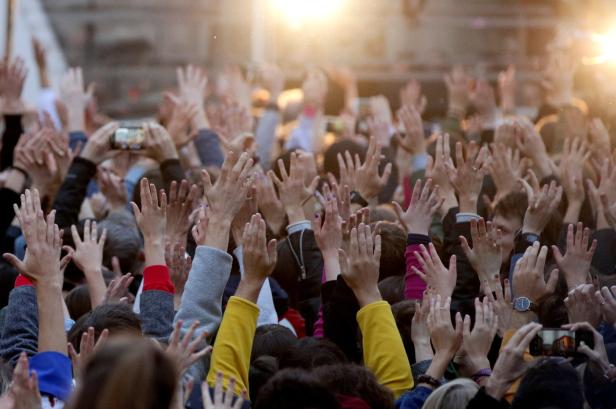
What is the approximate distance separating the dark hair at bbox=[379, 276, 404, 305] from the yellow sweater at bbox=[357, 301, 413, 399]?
0.71 metres

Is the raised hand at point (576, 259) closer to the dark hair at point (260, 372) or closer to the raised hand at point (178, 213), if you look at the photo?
the dark hair at point (260, 372)

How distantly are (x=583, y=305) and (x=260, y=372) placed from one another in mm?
1013

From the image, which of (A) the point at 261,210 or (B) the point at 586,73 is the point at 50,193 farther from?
(B) the point at 586,73

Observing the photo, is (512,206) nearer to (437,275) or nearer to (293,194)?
(293,194)

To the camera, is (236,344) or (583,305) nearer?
(236,344)

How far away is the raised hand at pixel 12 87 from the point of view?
7.25 meters

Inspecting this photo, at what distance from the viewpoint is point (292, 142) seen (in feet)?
28.3

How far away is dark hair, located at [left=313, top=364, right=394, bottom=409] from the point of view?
152 inches

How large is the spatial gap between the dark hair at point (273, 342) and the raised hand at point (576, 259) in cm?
95

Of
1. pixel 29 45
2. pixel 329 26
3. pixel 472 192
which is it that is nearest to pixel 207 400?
pixel 472 192

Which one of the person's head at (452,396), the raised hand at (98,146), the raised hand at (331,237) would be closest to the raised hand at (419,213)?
the raised hand at (331,237)

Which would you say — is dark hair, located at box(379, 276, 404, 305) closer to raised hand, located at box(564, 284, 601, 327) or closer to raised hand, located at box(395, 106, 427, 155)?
raised hand, located at box(564, 284, 601, 327)

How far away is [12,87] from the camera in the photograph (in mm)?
7293

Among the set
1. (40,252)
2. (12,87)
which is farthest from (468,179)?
(12,87)
